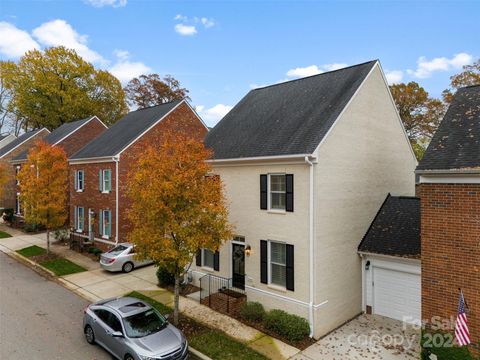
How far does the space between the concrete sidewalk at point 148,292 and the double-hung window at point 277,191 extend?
4.62 metres

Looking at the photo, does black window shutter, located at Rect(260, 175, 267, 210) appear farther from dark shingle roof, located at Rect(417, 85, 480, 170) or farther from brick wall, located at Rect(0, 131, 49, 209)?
brick wall, located at Rect(0, 131, 49, 209)

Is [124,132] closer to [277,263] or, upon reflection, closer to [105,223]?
[105,223]

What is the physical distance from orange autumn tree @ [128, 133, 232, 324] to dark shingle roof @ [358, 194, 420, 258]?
6.51 m

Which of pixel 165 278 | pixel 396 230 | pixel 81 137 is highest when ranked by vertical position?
pixel 81 137

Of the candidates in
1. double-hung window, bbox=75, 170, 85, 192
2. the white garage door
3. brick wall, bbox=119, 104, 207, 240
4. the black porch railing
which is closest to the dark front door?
the black porch railing

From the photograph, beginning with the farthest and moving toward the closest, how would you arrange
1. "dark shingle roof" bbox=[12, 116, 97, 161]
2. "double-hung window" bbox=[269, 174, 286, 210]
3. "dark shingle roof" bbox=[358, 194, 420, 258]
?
"dark shingle roof" bbox=[12, 116, 97, 161], "dark shingle roof" bbox=[358, 194, 420, 258], "double-hung window" bbox=[269, 174, 286, 210]

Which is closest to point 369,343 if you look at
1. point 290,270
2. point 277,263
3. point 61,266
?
point 290,270

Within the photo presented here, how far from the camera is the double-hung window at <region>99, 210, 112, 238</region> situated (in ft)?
72.2

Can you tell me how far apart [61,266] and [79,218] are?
6933 mm

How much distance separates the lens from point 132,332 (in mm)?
9711

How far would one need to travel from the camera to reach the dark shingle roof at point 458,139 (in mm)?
9133

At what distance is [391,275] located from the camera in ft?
44.1

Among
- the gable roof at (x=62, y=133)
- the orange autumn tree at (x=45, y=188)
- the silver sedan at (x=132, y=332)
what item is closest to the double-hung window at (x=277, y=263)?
the silver sedan at (x=132, y=332)

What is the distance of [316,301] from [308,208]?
3289 mm
